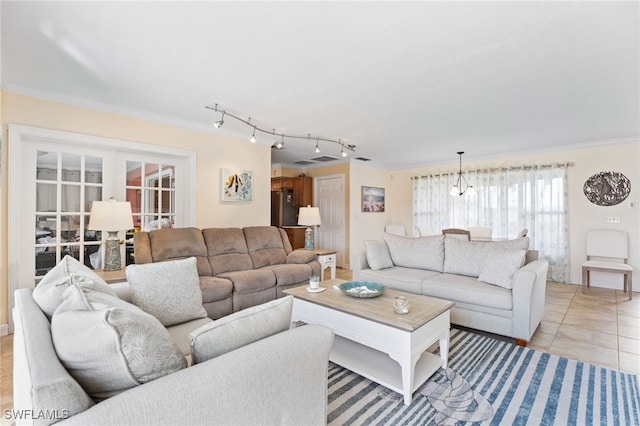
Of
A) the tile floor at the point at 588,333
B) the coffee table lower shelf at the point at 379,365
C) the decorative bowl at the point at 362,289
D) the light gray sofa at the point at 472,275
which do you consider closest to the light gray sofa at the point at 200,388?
the coffee table lower shelf at the point at 379,365

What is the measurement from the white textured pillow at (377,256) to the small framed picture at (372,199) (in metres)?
2.67

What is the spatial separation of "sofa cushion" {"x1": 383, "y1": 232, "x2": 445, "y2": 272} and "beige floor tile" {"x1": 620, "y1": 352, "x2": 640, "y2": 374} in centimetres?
165

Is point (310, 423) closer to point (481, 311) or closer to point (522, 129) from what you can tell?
point (481, 311)

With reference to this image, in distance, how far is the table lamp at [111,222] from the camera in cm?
281

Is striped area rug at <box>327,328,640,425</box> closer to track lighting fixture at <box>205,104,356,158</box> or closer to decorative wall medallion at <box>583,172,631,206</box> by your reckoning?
track lighting fixture at <box>205,104,356,158</box>

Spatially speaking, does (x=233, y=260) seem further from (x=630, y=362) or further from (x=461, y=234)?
(x=630, y=362)

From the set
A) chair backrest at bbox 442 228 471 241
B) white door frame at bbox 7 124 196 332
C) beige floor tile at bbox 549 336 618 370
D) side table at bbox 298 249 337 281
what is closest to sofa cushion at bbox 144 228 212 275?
white door frame at bbox 7 124 196 332

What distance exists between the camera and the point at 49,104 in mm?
2924

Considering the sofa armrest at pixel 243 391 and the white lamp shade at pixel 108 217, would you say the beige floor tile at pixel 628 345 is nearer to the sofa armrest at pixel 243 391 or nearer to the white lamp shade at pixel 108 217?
the sofa armrest at pixel 243 391

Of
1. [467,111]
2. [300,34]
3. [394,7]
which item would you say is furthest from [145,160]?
[467,111]

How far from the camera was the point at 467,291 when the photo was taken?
2.92 metres

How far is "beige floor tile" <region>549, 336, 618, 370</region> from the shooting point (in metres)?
2.36

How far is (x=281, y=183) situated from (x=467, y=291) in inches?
183

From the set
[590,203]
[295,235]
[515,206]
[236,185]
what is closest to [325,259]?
[236,185]
